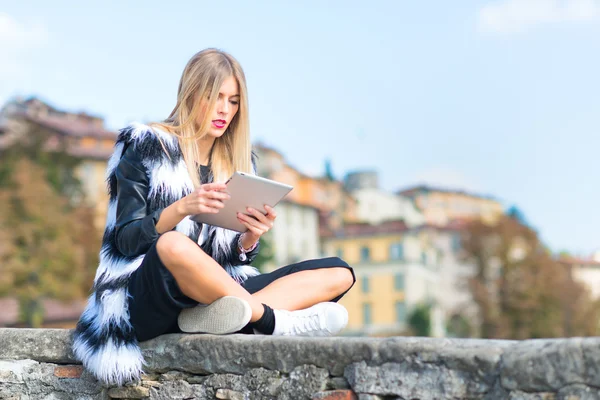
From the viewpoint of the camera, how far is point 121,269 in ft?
12.3

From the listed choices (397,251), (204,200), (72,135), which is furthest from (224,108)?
(397,251)

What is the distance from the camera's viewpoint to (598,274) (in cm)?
10131

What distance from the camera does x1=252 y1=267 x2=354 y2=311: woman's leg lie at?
376cm

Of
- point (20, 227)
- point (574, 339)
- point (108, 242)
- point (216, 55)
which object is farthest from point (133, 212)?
point (20, 227)

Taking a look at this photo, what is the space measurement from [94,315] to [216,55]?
119cm

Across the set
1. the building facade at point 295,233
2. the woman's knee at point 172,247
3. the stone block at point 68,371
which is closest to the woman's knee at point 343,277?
the woman's knee at point 172,247

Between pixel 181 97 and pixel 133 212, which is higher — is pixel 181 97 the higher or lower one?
the higher one

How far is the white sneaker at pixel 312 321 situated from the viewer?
363 centimetres

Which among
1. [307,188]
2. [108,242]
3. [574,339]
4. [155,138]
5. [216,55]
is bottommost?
[574,339]

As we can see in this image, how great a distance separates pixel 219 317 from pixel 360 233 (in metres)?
66.1

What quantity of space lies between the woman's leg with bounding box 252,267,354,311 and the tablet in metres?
0.29

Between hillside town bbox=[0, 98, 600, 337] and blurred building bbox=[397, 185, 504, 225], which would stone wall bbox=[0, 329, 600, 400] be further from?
blurred building bbox=[397, 185, 504, 225]

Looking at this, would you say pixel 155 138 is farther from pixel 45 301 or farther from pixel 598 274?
pixel 598 274

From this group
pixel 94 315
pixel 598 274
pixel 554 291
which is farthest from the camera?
pixel 598 274
